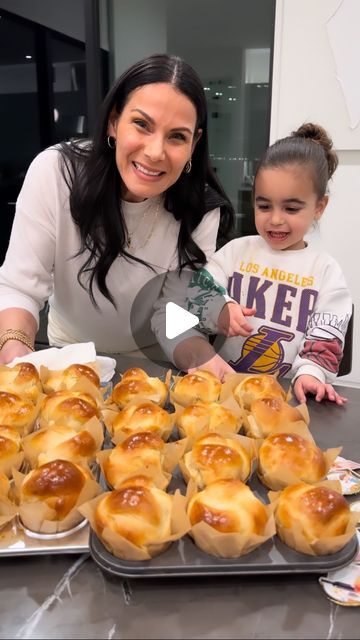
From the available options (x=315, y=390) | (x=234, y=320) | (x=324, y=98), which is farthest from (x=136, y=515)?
(x=324, y=98)

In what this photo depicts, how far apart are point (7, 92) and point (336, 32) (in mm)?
3340

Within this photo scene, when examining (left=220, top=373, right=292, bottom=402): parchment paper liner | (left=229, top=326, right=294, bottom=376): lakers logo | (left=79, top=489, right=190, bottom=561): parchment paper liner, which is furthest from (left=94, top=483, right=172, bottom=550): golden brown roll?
(left=229, top=326, right=294, bottom=376): lakers logo

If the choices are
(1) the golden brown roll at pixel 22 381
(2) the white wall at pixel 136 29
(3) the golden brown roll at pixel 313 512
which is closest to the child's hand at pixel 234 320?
(1) the golden brown roll at pixel 22 381

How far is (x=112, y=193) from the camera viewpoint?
1.65m

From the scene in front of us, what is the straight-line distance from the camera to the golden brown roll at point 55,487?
762 mm

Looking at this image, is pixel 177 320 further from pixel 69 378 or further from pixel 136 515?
pixel 136 515

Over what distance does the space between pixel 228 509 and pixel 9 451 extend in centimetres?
39

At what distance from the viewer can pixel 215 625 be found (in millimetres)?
635

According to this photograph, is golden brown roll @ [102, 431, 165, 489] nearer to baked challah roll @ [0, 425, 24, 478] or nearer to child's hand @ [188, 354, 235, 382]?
baked challah roll @ [0, 425, 24, 478]

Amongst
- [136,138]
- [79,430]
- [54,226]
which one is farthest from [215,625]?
[54,226]

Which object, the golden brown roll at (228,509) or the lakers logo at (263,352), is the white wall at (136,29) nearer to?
the lakers logo at (263,352)

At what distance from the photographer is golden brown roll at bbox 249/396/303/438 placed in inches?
39.3

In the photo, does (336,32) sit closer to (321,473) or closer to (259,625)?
(321,473)

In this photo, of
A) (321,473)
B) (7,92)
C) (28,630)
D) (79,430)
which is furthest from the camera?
(7,92)
